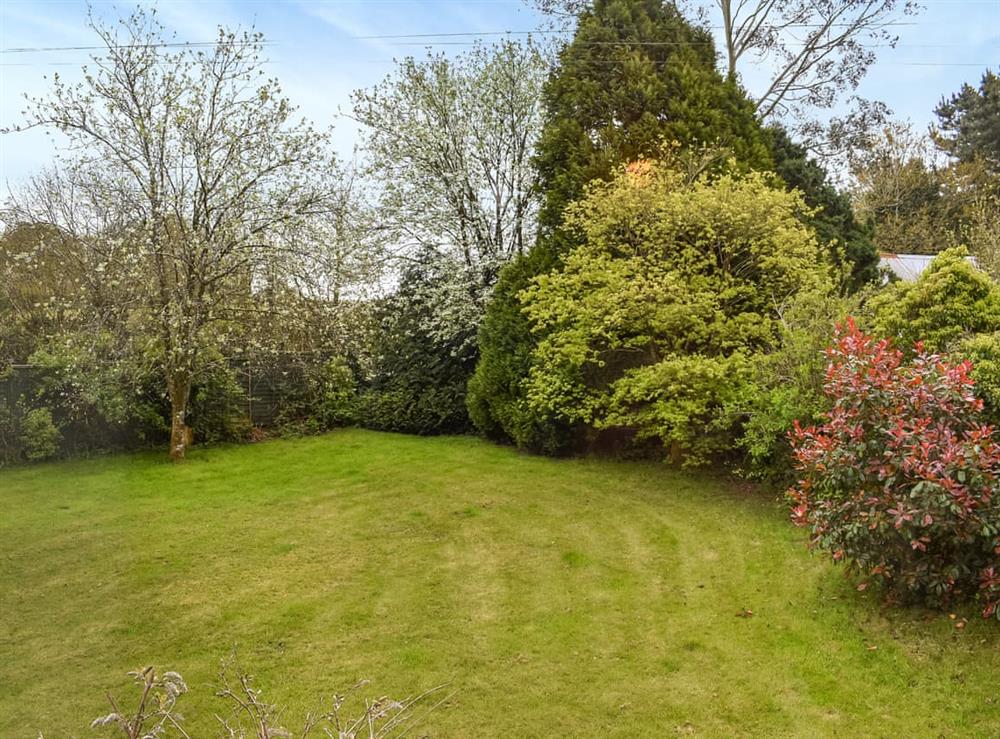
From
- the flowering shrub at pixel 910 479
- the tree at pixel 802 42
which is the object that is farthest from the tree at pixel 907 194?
the flowering shrub at pixel 910 479

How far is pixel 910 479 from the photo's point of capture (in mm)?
3939

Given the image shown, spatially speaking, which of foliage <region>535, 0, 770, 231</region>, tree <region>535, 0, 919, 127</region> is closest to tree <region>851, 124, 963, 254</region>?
tree <region>535, 0, 919, 127</region>

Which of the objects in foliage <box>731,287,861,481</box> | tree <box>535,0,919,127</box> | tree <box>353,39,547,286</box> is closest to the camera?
foliage <box>731,287,861,481</box>

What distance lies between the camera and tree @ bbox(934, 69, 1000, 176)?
842 inches

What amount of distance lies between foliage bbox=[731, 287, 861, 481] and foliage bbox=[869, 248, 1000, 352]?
531 mm

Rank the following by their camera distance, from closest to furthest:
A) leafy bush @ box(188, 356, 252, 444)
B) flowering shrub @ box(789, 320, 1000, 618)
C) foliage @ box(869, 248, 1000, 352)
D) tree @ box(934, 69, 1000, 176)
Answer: flowering shrub @ box(789, 320, 1000, 618)
foliage @ box(869, 248, 1000, 352)
leafy bush @ box(188, 356, 252, 444)
tree @ box(934, 69, 1000, 176)

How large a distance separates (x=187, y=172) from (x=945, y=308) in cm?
812

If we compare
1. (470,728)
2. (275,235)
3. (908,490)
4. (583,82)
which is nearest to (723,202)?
(583,82)

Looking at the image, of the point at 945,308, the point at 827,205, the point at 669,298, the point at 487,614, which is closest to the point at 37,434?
the point at 487,614

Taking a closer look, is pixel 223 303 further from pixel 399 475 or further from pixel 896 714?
pixel 896 714

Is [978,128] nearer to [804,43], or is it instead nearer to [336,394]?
[804,43]

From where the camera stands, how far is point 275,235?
8.84m

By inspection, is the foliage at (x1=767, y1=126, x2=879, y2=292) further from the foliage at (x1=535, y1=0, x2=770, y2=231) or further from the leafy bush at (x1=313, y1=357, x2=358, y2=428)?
the leafy bush at (x1=313, y1=357, x2=358, y2=428)

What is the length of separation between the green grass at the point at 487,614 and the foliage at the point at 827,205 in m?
5.83
